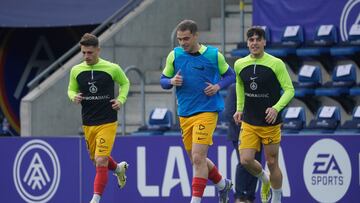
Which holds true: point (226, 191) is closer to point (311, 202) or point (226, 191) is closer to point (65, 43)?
point (311, 202)

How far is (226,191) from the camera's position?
17344 millimetres

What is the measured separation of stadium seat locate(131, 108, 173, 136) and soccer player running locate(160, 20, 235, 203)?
4.60 meters

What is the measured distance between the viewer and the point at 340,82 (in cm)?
2097

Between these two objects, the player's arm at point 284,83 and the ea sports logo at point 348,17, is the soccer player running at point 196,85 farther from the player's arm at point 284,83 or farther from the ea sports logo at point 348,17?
the ea sports logo at point 348,17

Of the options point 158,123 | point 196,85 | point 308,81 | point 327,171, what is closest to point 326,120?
point 308,81

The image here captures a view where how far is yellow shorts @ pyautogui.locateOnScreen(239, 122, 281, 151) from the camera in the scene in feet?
55.4

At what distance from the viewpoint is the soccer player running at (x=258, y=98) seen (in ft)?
55.2

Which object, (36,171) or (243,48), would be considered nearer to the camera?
(36,171)

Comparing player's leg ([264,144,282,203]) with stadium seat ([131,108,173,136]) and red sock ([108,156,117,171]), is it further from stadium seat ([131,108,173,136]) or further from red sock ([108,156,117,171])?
stadium seat ([131,108,173,136])

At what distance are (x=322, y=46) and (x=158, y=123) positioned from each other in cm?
278

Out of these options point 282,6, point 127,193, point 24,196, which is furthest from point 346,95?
point 24,196

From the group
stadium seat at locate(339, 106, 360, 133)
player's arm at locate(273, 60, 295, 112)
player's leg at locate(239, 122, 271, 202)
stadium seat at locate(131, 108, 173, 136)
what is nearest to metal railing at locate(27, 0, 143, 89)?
stadium seat at locate(131, 108, 173, 136)

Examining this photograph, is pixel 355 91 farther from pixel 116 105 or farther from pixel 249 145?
pixel 116 105

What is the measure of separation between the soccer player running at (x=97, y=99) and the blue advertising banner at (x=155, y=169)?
218 cm
